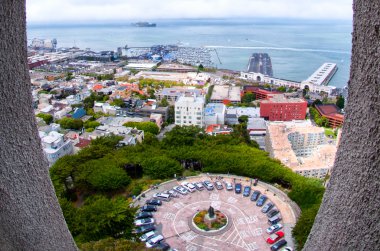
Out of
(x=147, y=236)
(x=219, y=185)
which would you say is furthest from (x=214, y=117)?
(x=147, y=236)

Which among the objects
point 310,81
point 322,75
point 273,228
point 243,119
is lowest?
point 273,228

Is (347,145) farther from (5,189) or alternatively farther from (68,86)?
(68,86)

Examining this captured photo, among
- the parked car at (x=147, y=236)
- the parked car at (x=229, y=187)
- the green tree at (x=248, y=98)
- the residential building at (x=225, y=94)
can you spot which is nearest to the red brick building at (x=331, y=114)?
the green tree at (x=248, y=98)

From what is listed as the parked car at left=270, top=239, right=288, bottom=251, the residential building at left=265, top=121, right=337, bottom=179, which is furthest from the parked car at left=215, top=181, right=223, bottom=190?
the residential building at left=265, top=121, right=337, bottom=179

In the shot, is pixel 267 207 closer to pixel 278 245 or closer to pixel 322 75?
pixel 278 245

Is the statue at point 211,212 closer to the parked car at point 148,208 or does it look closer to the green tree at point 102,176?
the parked car at point 148,208

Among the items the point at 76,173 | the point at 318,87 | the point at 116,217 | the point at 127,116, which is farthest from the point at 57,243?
the point at 318,87

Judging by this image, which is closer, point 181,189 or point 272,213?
point 272,213
